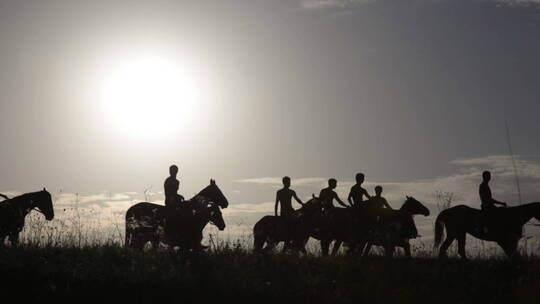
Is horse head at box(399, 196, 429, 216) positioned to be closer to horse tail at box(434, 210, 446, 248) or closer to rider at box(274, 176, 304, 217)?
horse tail at box(434, 210, 446, 248)

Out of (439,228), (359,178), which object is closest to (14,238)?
(359,178)

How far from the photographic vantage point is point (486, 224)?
1902 cm

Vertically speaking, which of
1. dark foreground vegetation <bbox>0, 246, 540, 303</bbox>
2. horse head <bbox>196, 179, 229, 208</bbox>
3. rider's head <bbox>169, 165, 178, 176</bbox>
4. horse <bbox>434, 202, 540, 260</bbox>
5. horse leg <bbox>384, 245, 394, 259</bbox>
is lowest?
dark foreground vegetation <bbox>0, 246, 540, 303</bbox>

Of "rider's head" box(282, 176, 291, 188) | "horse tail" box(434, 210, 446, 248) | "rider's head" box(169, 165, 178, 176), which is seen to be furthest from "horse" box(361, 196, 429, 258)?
"rider's head" box(169, 165, 178, 176)

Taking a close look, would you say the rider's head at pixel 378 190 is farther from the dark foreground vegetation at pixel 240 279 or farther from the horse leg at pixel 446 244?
the dark foreground vegetation at pixel 240 279

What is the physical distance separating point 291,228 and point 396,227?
11.1 ft

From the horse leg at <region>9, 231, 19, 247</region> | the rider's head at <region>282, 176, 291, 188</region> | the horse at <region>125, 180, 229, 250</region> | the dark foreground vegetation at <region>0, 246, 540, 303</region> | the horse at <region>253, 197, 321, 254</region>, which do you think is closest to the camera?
the dark foreground vegetation at <region>0, 246, 540, 303</region>

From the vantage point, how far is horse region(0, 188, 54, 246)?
57.9 ft

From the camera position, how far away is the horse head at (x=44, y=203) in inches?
752

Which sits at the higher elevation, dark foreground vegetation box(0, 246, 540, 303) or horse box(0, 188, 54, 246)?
horse box(0, 188, 54, 246)

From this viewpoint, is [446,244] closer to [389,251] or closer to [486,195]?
[486,195]

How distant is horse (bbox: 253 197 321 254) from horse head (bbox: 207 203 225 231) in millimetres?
2401

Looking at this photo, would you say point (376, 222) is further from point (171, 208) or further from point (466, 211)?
point (171, 208)

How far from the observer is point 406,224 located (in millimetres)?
19266
